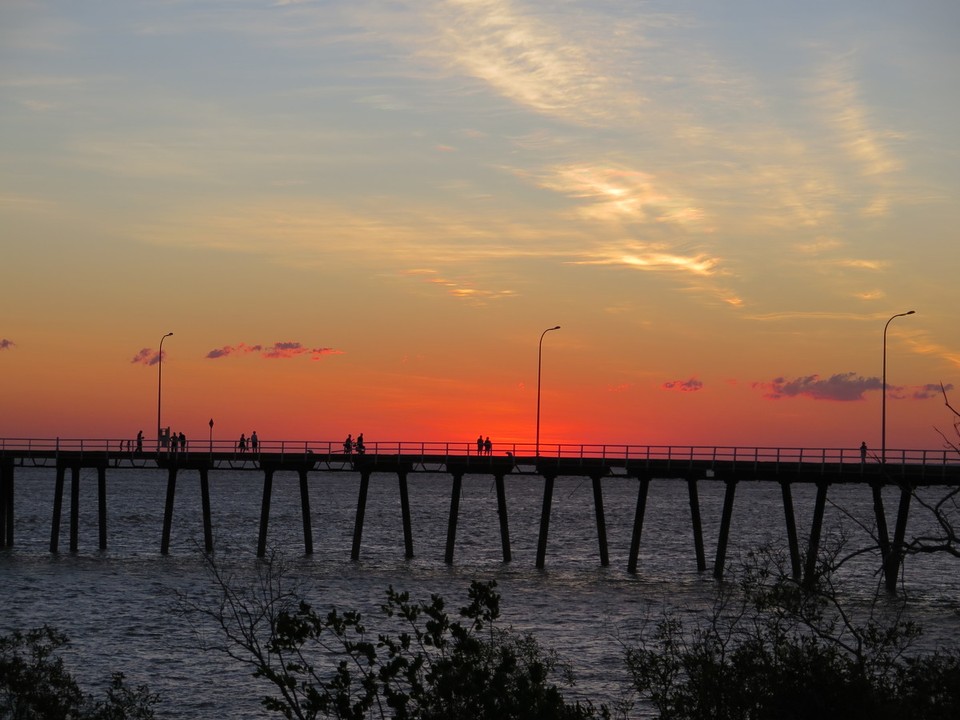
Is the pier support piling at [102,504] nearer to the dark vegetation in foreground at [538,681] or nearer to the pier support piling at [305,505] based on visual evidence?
the pier support piling at [305,505]

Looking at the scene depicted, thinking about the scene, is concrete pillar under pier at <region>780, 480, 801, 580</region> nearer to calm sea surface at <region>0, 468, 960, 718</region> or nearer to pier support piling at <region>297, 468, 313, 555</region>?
calm sea surface at <region>0, 468, 960, 718</region>

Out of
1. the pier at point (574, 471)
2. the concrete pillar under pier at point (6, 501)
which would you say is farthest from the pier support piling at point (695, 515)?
→ the concrete pillar under pier at point (6, 501)

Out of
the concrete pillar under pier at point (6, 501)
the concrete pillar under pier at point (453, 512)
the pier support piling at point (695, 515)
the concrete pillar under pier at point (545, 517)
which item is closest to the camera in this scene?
the pier support piling at point (695, 515)

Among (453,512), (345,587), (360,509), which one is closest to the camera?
(345,587)

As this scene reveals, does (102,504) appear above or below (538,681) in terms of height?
below

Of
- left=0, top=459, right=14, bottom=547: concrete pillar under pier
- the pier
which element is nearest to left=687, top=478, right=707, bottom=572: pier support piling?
the pier

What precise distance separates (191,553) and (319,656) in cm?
3725

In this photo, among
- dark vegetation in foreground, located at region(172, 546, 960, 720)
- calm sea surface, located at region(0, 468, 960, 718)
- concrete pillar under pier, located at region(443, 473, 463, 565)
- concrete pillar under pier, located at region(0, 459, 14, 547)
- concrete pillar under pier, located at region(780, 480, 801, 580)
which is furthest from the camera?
concrete pillar under pier, located at region(0, 459, 14, 547)

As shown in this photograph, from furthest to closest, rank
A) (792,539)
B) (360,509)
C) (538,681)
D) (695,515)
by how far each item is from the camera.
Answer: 1. (360,509)
2. (695,515)
3. (792,539)
4. (538,681)

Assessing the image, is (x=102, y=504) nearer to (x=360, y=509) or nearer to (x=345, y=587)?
(x=360, y=509)

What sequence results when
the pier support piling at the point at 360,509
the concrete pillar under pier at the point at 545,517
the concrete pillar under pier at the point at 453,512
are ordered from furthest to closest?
1. the pier support piling at the point at 360,509
2. the concrete pillar under pier at the point at 545,517
3. the concrete pillar under pier at the point at 453,512

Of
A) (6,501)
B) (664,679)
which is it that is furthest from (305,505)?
(664,679)

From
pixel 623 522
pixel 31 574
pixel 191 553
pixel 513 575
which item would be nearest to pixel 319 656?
pixel 513 575

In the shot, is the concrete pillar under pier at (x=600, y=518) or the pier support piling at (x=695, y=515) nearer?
the pier support piling at (x=695, y=515)
